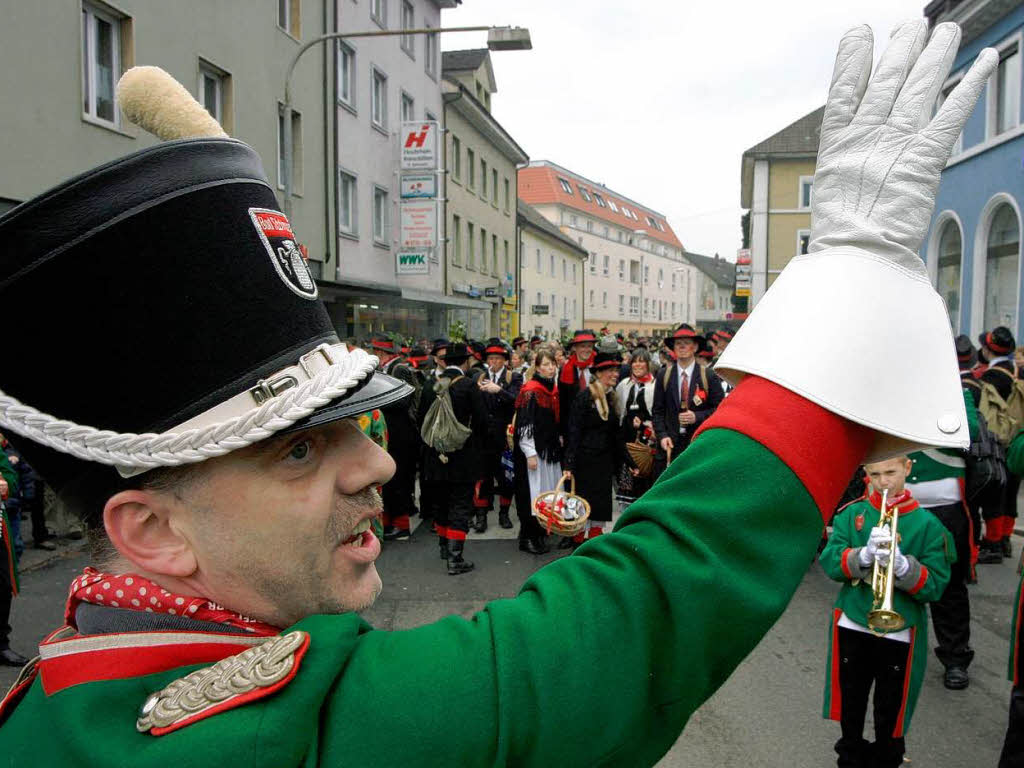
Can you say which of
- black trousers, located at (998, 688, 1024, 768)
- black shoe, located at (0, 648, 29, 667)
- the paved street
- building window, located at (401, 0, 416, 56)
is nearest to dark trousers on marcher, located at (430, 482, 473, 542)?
the paved street

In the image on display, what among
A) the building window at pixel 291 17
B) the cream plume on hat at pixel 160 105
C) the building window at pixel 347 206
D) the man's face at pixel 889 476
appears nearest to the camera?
the cream plume on hat at pixel 160 105

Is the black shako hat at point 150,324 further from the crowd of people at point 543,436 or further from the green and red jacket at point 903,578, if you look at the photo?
the crowd of people at point 543,436

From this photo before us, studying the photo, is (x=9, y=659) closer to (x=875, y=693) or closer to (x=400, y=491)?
(x=400, y=491)

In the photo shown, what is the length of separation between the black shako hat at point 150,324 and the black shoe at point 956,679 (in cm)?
523

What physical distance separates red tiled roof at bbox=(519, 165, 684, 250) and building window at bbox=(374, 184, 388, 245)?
37158 mm

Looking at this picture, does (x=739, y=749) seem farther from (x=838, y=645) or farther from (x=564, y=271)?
(x=564, y=271)

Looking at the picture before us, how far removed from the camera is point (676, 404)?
8.69 meters

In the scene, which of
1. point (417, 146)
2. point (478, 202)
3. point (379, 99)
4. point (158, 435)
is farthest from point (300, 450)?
point (478, 202)

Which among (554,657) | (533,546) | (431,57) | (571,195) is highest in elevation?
(571,195)

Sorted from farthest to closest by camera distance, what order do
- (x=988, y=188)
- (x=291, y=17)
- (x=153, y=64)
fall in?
1. (x=291, y=17)
2. (x=988, y=188)
3. (x=153, y=64)

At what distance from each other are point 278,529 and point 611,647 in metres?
0.47

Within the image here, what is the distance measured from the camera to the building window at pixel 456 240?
28.2m

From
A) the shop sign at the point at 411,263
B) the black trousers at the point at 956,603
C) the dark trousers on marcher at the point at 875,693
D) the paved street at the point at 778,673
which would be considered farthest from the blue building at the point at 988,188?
the dark trousers on marcher at the point at 875,693

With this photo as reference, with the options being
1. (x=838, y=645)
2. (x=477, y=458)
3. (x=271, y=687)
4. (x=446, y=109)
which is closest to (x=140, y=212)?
(x=271, y=687)
